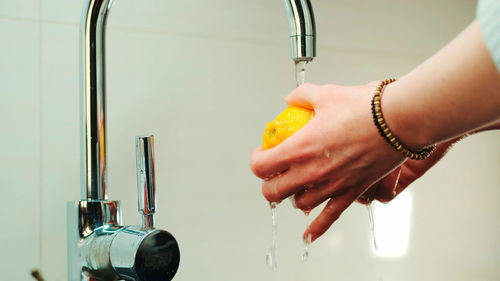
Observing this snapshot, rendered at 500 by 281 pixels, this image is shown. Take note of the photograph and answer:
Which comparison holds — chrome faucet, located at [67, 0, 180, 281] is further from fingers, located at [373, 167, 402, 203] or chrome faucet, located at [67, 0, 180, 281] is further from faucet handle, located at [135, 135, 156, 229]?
fingers, located at [373, 167, 402, 203]

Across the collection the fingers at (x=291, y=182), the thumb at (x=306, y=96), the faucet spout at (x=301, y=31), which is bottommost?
the fingers at (x=291, y=182)

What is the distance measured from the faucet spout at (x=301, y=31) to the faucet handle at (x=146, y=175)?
198mm

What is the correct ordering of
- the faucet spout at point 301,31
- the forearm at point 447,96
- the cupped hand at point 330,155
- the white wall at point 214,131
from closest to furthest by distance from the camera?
the forearm at point 447,96 → the cupped hand at point 330,155 → the faucet spout at point 301,31 → the white wall at point 214,131

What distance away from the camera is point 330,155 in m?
0.58

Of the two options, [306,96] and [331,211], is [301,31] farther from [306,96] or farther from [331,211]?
[331,211]

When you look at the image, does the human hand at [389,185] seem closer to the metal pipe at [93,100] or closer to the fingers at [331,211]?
the fingers at [331,211]

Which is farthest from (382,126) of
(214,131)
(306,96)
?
(214,131)

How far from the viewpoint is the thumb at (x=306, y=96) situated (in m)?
0.62

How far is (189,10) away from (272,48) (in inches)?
7.1

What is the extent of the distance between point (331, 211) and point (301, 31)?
21cm

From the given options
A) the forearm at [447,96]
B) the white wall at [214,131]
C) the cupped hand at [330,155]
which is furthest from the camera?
the white wall at [214,131]

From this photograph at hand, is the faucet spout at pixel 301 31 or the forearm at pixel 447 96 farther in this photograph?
the faucet spout at pixel 301 31

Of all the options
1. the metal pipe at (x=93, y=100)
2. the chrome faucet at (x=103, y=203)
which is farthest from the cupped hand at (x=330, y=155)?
the metal pipe at (x=93, y=100)

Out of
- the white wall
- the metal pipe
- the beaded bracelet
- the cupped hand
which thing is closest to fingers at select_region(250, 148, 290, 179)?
the cupped hand
